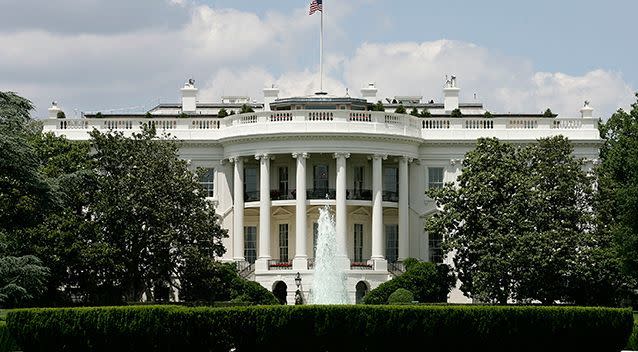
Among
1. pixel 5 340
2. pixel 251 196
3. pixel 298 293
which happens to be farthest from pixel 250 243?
pixel 5 340

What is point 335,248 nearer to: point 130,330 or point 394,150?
point 394,150

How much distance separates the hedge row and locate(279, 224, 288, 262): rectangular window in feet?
118

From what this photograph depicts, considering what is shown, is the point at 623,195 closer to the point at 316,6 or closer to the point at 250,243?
the point at 316,6

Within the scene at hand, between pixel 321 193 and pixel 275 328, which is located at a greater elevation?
pixel 321 193

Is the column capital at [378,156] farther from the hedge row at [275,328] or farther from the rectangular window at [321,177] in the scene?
the hedge row at [275,328]

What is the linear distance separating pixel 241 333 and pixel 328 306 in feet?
8.92

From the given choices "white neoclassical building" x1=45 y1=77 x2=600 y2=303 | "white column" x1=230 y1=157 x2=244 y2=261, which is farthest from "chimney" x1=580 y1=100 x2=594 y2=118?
"white column" x1=230 y1=157 x2=244 y2=261

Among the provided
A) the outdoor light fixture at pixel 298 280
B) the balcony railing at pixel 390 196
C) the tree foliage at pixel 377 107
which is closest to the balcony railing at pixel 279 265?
the outdoor light fixture at pixel 298 280

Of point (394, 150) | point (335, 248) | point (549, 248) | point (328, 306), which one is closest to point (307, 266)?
point (335, 248)

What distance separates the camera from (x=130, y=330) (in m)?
44.9

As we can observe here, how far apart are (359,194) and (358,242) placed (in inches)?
104

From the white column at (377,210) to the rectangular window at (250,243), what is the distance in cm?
740

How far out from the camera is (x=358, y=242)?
82125 mm

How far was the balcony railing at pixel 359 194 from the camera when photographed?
81.3 m
